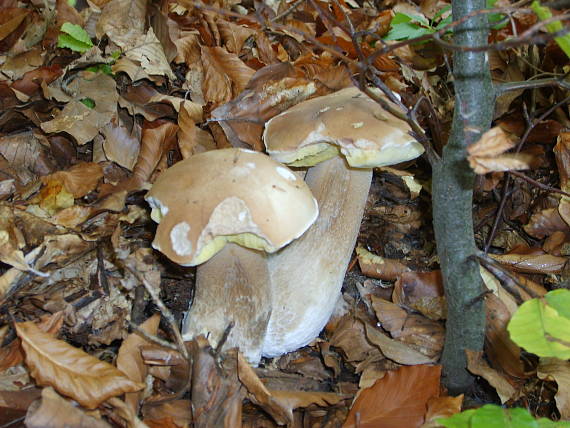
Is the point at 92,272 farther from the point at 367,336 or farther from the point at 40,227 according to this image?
the point at 367,336

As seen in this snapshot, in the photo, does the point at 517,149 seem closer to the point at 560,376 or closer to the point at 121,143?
the point at 560,376

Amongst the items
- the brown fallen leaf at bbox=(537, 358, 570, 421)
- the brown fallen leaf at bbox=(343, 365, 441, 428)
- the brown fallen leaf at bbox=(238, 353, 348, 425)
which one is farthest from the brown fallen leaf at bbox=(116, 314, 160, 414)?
the brown fallen leaf at bbox=(537, 358, 570, 421)

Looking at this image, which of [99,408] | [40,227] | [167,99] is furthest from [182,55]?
[99,408]

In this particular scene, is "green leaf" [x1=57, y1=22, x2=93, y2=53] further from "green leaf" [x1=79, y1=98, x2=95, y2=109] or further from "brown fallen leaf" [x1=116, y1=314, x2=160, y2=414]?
"brown fallen leaf" [x1=116, y1=314, x2=160, y2=414]

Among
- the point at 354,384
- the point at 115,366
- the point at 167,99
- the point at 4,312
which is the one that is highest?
the point at 167,99

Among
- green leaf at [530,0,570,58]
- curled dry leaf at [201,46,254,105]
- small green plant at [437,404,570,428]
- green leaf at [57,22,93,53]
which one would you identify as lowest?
small green plant at [437,404,570,428]

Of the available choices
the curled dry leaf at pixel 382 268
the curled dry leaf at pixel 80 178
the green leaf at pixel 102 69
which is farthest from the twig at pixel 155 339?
the green leaf at pixel 102 69
